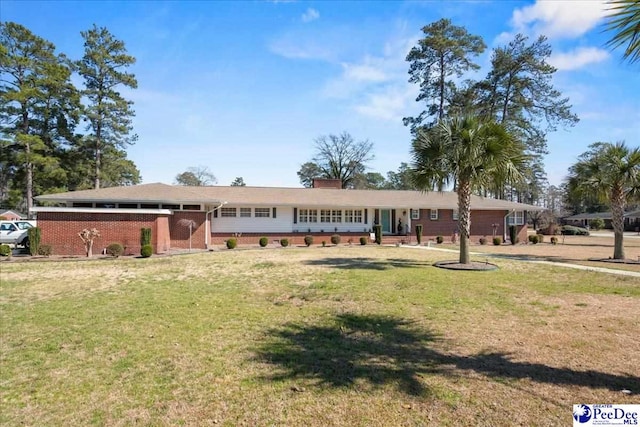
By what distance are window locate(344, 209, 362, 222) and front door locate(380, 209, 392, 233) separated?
1.94m

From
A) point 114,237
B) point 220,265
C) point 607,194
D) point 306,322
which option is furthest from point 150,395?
point 607,194

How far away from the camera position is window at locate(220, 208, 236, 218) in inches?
1015

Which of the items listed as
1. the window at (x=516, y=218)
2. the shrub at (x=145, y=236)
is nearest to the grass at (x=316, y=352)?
the shrub at (x=145, y=236)

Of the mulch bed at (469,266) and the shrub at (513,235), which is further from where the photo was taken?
the shrub at (513,235)

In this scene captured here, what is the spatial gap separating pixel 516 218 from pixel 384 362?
31.9 m

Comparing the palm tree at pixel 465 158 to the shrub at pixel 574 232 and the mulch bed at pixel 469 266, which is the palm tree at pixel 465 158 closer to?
the mulch bed at pixel 469 266

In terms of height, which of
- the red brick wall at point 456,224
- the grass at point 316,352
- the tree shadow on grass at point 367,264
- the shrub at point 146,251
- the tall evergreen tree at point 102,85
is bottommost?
the grass at point 316,352

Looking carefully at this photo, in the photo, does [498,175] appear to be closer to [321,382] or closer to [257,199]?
[321,382]

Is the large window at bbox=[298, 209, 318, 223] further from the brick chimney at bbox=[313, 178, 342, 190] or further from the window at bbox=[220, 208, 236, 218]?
the brick chimney at bbox=[313, 178, 342, 190]

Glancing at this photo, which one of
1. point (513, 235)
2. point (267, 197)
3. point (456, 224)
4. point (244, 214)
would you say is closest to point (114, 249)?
point (244, 214)

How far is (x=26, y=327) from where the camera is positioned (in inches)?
264

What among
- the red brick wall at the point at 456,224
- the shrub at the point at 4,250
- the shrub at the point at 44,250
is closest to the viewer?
the shrub at the point at 4,250

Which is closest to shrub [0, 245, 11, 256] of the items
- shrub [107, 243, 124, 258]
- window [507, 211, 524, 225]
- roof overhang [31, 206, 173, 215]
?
roof overhang [31, 206, 173, 215]

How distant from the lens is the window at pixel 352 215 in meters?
29.0
